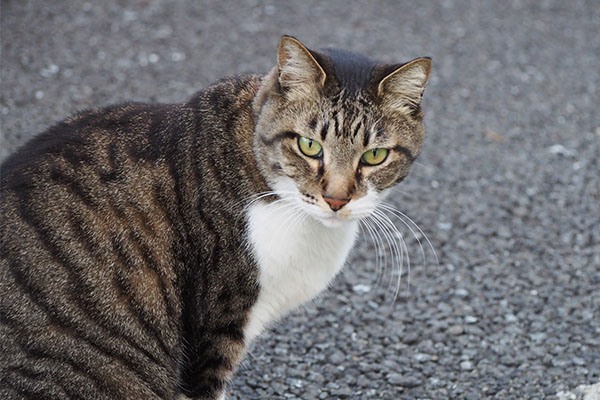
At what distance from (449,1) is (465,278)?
14.8 feet

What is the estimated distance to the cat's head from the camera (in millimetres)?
2971

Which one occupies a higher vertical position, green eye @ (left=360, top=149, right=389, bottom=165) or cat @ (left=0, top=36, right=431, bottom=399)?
green eye @ (left=360, top=149, right=389, bottom=165)

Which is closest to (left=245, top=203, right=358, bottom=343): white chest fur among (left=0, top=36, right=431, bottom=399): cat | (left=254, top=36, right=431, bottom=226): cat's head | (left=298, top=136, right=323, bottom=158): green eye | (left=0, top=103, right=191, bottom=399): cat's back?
(left=0, top=36, right=431, bottom=399): cat

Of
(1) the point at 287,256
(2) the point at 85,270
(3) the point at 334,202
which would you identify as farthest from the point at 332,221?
(2) the point at 85,270

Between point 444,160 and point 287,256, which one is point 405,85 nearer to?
point 287,256

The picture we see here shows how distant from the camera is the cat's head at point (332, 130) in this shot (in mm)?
2971

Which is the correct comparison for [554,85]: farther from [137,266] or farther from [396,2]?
[137,266]

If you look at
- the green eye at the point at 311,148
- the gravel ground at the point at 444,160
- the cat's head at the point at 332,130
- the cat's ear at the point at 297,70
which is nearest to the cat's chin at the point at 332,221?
the cat's head at the point at 332,130

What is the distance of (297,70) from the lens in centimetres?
300

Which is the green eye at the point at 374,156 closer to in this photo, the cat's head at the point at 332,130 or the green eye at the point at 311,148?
the cat's head at the point at 332,130

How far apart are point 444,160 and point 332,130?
3.07m

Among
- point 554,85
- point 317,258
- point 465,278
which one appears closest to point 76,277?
point 317,258

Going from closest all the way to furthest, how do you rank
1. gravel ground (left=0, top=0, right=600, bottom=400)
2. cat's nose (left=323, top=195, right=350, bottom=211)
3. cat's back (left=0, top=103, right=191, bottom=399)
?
cat's back (left=0, top=103, right=191, bottom=399)
cat's nose (left=323, top=195, right=350, bottom=211)
gravel ground (left=0, top=0, right=600, bottom=400)

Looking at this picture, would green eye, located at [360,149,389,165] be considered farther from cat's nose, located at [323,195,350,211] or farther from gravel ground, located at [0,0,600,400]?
gravel ground, located at [0,0,600,400]
